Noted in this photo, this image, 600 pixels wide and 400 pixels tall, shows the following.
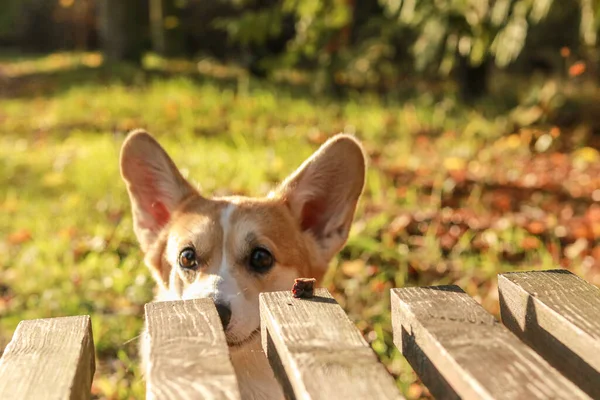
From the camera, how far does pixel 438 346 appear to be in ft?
4.16

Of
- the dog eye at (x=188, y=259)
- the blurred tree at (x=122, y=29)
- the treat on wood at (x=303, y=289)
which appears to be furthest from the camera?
the blurred tree at (x=122, y=29)

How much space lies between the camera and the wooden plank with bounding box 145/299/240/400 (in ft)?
3.85

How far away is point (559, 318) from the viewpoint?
1.38 m

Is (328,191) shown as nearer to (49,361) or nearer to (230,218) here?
(230,218)

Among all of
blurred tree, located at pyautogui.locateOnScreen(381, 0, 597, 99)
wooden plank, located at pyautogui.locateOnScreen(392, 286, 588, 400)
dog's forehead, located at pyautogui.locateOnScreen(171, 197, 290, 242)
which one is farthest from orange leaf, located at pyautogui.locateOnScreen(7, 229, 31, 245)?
wooden plank, located at pyautogui.locateOnScreen(392, 286, 588, 400)

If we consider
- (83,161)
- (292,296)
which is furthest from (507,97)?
(292,296)

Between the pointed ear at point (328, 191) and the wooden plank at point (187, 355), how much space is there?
4.28 ft

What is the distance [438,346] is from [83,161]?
5.65m

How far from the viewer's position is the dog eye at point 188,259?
8.87 feet

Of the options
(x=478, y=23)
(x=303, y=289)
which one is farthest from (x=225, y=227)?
(x=478, y=23)

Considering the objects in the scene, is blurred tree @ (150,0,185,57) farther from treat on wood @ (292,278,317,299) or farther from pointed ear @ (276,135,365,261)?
treat on wood @ (292,278,317,299)

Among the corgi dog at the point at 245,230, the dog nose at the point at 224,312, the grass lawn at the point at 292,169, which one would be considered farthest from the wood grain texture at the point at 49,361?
the grass lawn at the point at 292,169

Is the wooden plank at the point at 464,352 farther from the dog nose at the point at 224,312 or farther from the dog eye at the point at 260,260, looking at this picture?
the dog eye at the point at 260,260

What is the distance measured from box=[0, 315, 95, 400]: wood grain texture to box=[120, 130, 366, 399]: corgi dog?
0.85m
